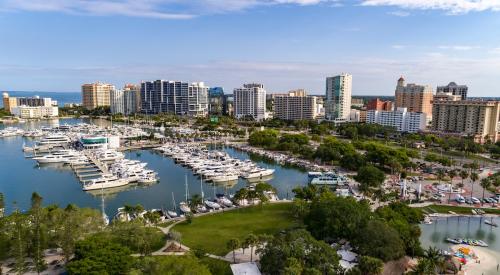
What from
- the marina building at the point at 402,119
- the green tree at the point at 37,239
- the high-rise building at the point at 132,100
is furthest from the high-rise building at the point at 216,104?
the green tree at the point at 37,239

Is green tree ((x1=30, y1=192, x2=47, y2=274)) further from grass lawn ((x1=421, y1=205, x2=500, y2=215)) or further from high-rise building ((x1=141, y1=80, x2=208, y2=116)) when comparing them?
high-rise building ((x1=141, y1=80, x2=208, y2=116))

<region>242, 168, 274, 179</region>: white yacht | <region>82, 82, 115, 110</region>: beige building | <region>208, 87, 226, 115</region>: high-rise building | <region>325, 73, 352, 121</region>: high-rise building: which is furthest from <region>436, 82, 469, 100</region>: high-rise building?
<region>82, 82, 115, 110</region>: beige building

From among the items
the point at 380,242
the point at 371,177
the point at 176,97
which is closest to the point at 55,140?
the point at 371,177

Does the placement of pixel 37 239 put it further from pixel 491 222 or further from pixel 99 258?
pixel 491 222

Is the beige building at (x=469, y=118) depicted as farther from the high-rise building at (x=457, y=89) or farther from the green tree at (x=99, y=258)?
the green tree at (x=99, y=258)

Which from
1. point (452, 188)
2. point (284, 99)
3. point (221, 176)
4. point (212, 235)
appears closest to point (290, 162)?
point (221, 176)

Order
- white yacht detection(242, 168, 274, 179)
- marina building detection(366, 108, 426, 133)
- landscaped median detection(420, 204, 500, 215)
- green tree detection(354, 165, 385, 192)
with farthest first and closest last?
marina building detection(366, 108, 426, 133) < white yacht detection(242, 168, 274, 179) < green tree detection(354, 165, 385, 192) < landscaped median detection(420, 204, 500, 215)

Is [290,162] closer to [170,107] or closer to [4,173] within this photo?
[4,173]
